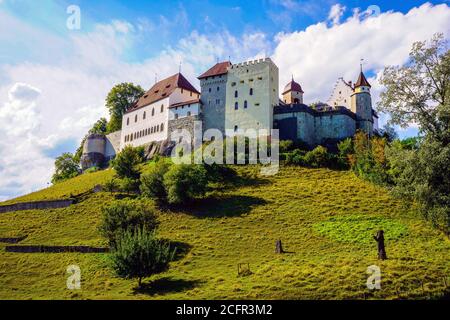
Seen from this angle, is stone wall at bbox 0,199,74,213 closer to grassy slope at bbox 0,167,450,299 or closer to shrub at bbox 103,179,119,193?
grassy slope at bbox 0,167,450,299

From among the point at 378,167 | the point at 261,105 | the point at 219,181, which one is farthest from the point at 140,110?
the point at 378,167

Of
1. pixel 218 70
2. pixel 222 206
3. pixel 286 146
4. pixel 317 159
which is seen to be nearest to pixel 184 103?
pixel 218 70

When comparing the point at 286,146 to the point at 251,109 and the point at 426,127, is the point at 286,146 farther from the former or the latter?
the point at 426,127

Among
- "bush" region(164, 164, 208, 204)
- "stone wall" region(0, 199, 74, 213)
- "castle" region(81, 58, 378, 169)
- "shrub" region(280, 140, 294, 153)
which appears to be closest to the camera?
"bush" region(164, 164, 208, 204)

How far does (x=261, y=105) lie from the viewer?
2589 inches

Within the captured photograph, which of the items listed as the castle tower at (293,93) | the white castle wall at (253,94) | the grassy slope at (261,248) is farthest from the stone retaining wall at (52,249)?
the castle tower at (293,93)

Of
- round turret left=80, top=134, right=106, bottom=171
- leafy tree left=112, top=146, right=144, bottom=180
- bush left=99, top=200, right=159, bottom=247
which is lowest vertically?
bush left=99, top=200, right=159, bottom=247

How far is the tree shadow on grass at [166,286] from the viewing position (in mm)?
28547

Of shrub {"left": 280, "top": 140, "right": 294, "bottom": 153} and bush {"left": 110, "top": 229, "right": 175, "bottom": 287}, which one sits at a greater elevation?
shrub {"left": 280, "top": 140, "right": 294, "bottom": 153}

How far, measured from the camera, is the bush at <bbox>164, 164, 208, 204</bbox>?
1950 inches

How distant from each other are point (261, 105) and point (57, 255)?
120 ft

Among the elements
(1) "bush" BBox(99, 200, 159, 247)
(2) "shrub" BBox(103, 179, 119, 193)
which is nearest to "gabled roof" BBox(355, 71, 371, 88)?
(2) "shrub" BBox(103, 179, 119, 193)

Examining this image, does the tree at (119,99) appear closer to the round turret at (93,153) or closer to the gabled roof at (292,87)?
the round turret at (93,153)
